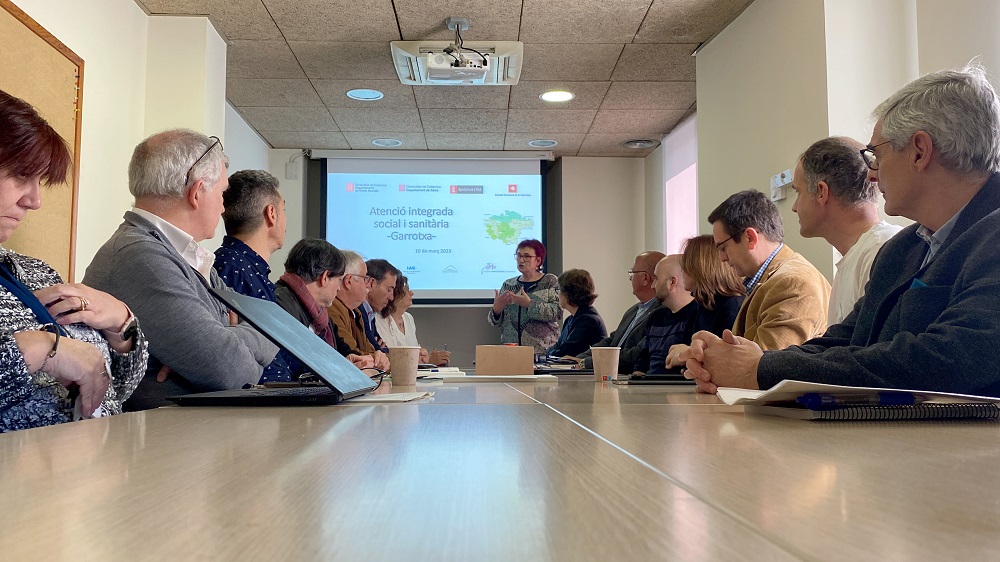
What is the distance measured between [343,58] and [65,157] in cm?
327

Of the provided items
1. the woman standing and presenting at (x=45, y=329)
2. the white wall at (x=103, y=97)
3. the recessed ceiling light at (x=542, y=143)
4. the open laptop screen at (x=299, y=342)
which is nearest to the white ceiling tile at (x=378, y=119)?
the recessed ceiling light at (x=542, y=143)

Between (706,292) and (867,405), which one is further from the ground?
(706,292)

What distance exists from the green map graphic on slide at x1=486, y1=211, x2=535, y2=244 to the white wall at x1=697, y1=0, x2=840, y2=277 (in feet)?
9.43

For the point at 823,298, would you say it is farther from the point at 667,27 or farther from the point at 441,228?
the point at 441,228

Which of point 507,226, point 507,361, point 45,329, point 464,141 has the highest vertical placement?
point 464,141

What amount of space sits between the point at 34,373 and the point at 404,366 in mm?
827

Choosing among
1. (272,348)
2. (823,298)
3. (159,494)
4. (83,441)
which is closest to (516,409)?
(83,441)

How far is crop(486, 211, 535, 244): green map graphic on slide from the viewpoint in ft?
23.8

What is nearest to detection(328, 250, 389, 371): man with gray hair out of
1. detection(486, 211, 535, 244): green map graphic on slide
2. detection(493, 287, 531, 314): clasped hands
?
detection(493, 287, 531, 314): clasped hands

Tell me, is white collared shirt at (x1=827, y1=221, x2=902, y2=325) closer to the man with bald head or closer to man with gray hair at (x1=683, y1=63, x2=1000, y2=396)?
man with gray hair at (x1=683, y1=63, x2=1000, y2=396)

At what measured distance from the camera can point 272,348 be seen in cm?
174

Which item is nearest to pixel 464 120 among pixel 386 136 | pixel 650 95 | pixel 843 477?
pixel 386 136

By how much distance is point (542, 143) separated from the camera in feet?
22.3

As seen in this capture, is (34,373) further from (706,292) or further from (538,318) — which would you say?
(538,318)
